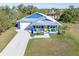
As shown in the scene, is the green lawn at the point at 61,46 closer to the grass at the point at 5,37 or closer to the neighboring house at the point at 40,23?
the neighboring house at the point at 40,23

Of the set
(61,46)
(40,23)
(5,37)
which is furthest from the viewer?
(40,23)

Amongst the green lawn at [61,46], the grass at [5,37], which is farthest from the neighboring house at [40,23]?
the green lawn at [61,46]

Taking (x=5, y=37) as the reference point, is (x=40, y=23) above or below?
above

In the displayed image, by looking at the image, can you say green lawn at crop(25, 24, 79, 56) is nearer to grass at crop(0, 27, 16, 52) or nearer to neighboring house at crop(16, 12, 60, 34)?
neighboring house at crop(16, 12, 60, 34)

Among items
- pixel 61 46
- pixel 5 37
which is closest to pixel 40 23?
pixel 5 37

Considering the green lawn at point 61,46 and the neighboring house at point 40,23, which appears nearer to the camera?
the green lawn at point 61,46

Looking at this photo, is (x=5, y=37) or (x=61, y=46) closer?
(x=61, y=46)

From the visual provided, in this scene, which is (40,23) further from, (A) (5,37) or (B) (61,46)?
(B) (61,46)

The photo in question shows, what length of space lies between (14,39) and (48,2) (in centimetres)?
447

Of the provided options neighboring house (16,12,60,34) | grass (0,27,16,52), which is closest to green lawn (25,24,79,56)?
neighboring house (16,12,60,34)

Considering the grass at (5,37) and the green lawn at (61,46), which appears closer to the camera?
the green lawn at (61,46)

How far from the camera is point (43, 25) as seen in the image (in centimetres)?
813

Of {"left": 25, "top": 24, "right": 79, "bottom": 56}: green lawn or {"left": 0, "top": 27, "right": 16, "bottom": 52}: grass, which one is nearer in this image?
{"left": 25, "top": 24, "right": 79, "bottom": 56}: green lawn

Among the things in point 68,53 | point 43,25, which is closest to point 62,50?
point 68,53
